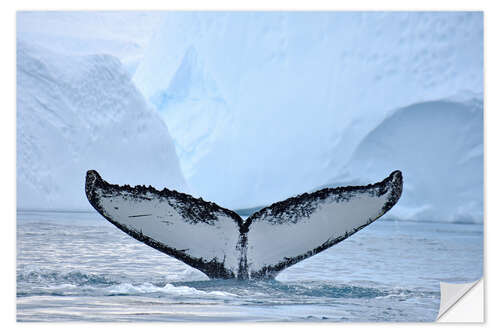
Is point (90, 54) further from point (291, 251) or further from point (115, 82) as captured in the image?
point (291, 251)

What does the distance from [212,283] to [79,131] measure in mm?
6946

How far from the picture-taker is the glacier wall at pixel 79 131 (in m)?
9.99

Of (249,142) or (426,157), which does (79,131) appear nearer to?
(249,142)

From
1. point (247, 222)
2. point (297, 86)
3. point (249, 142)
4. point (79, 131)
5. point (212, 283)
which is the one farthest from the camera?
point (249, 142)

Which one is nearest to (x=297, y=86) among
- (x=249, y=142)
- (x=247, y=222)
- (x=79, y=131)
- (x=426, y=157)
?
(x=249, y=142)

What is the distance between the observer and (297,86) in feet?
42.5

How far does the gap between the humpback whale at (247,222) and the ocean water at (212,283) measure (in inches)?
17.3

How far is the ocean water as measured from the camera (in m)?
6.58

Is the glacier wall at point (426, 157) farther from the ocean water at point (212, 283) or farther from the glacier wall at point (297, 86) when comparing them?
the ocean water at point (212, 283)

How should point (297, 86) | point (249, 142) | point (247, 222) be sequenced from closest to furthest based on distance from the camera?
1. point (247, 222)
2. point (297, 86)
3. point (249, 142)

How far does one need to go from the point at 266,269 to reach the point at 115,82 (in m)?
8.70

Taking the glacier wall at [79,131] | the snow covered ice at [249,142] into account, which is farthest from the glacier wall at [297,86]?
the glacier wall at [79,131]

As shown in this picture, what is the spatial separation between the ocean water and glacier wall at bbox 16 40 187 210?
83cm

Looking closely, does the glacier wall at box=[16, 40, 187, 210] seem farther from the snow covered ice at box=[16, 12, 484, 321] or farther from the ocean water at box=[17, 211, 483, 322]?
the ocean water at box=[17, 211, 483, 322]
